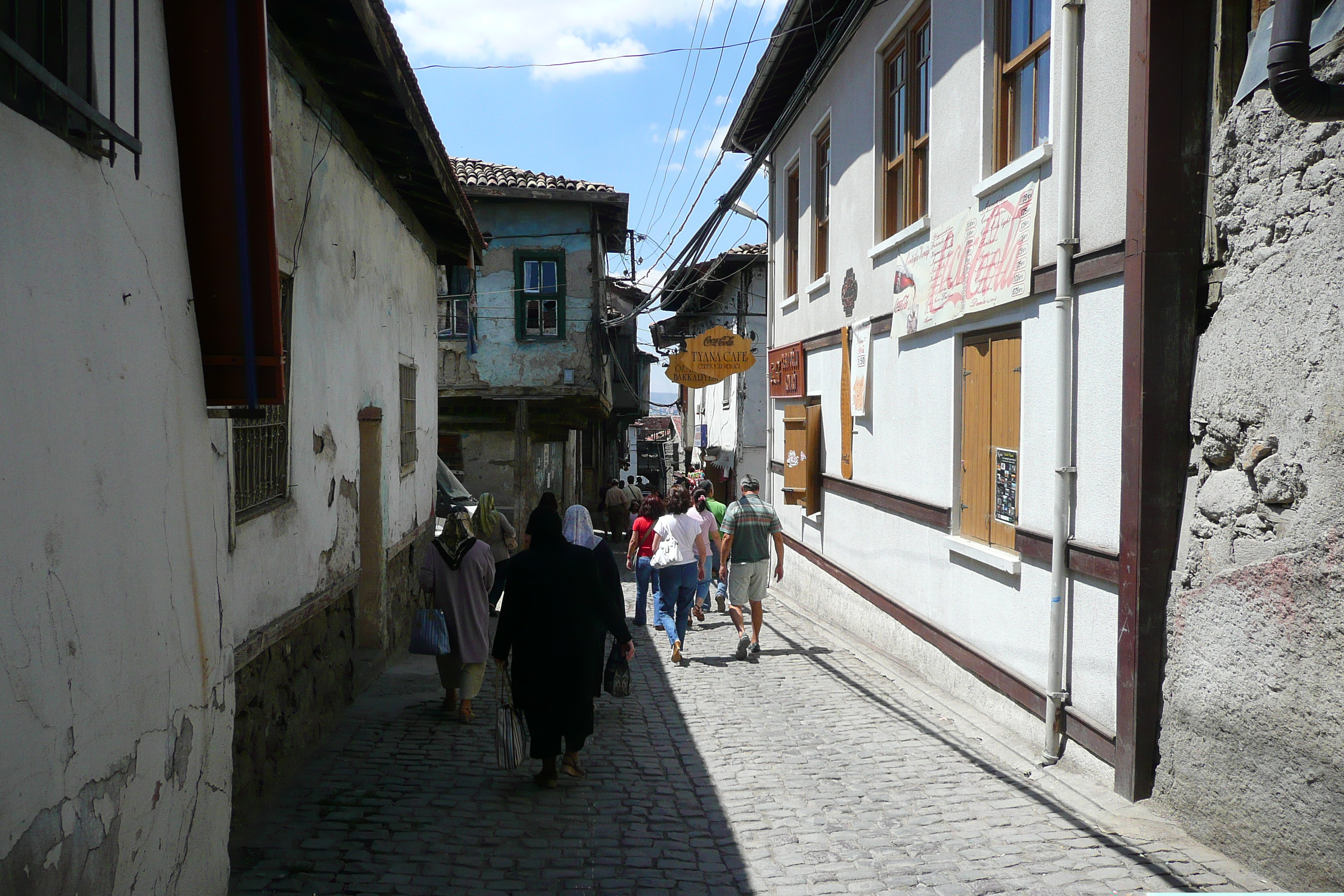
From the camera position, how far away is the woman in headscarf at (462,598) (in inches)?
291

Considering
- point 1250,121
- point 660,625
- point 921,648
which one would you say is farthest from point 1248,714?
point 660,625

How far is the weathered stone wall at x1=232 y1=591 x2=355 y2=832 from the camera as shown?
17.4 feet

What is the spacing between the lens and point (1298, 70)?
3.66m

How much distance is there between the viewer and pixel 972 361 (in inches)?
301

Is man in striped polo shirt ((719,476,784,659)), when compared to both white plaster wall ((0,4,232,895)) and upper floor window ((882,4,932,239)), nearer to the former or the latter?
upper floor window ((882,4,932,239))

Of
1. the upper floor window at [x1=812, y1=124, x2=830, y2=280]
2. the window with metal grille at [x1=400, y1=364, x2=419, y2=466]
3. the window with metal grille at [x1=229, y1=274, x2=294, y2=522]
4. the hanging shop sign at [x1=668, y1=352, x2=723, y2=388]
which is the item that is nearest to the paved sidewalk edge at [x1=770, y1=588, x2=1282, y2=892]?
the window with metal grille at [x1=229, y1=274, x2=294, y2=522]

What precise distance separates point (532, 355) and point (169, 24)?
1720 centimetres

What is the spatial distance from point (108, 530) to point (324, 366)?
13.4 feet

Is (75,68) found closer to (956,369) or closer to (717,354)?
(956,369)

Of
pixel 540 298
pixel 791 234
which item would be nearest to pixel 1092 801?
pixel 791 234

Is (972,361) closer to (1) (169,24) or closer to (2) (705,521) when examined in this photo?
(2) (705,521)

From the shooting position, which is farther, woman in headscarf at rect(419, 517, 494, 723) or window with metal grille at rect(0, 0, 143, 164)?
woman in headscarf at rect(419, 517, 494, 723)

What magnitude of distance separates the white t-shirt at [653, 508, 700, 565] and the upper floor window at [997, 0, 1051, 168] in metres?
4.29

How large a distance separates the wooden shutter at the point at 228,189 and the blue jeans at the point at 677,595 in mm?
5953
